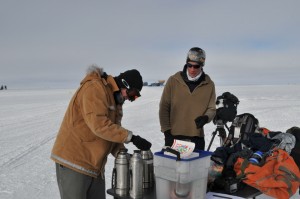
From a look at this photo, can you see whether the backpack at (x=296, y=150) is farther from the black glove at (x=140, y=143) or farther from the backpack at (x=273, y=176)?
the black glove at (x=140, y=143)

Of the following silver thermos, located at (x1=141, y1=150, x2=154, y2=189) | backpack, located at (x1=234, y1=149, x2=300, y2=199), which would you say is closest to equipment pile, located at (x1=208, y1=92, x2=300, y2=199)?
backpack, located at (x1=234, y1=149, x2=300, y2=199)

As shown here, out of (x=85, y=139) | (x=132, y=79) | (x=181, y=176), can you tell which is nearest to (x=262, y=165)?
(x=181, y=176)

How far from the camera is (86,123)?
231 cm

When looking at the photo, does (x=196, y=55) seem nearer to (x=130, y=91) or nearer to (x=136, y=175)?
(x=130, y=91)

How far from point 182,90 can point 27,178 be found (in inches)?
117

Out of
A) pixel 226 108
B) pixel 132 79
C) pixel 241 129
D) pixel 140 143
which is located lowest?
pixel 241 129

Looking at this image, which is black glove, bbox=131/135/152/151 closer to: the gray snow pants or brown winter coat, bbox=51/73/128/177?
brown winter coat, bbox=51/73/128/177

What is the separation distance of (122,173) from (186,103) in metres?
1.49

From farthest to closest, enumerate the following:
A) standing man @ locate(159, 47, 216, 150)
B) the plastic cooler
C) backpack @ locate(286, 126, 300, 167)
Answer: standing man @ locate(159, 47, 216, 150) < backpack @ locate(286, 126, 300, 167) < the plastic cooler

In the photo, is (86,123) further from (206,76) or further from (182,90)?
(206,76)

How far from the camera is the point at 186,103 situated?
3516mm

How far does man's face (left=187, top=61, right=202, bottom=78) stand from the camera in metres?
3.28

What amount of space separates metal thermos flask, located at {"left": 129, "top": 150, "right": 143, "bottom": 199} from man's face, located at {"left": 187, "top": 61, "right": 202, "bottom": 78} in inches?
55.6

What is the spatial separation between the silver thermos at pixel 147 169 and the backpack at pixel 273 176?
0.68 meters
